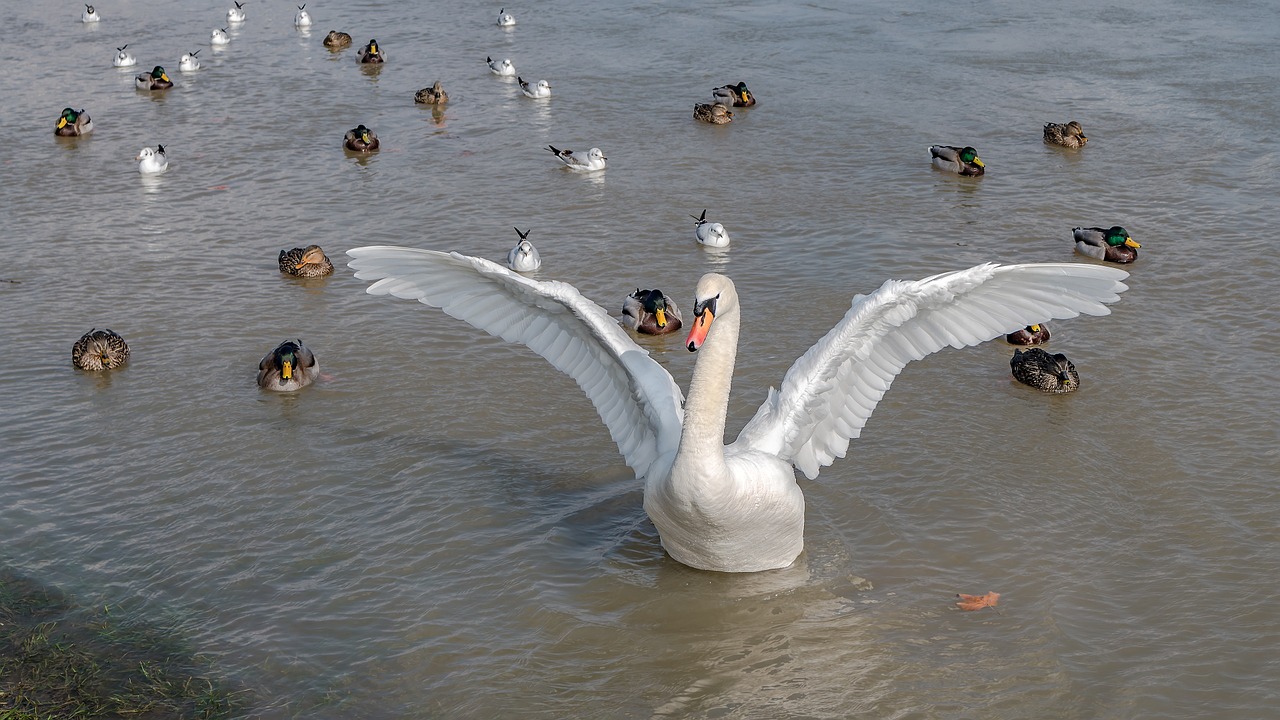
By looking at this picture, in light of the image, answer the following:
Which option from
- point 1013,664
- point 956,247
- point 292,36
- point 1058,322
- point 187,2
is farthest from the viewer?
point 187,2

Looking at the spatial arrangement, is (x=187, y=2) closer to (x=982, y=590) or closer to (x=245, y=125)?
(x=245, y=125)

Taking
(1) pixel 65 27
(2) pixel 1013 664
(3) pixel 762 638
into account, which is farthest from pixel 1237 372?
(1) pixel 65 27

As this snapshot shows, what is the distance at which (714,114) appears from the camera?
774 inches

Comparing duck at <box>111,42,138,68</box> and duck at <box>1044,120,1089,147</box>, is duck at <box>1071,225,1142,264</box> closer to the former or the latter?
duck at <box>1044,120,1089,147</box>

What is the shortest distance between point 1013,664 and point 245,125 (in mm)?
16602

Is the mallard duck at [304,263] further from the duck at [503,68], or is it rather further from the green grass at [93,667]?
the duck at [503,68]

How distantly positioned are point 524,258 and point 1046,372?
5913 mm

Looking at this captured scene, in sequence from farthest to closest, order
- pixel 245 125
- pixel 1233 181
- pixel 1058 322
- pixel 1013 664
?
pixel 245 125
pixel 1233 181
pixel 1058 322
pixel 1013 664

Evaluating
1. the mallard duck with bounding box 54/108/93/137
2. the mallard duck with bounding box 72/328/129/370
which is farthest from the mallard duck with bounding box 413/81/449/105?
the mallard duck with bounding box 72/328/129/370

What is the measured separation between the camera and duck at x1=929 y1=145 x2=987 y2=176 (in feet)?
55.0

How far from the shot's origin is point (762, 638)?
7.79 m

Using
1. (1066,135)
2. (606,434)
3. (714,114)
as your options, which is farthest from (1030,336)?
(714,114)

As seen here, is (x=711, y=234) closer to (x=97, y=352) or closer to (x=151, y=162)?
(x=97, y=352)

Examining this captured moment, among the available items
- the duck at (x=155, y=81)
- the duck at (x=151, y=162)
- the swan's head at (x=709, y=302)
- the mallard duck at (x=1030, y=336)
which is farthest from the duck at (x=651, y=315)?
the duck at (x=155, y=81)
